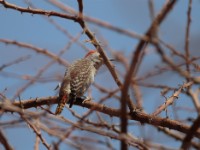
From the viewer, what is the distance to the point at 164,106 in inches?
138

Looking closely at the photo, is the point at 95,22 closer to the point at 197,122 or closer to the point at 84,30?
the point at 197,122

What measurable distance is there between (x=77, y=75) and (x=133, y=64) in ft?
11.9

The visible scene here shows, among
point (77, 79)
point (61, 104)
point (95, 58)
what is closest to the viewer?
point (61, 104)

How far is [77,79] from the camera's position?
5.10 meters

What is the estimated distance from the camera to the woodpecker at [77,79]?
462 cm

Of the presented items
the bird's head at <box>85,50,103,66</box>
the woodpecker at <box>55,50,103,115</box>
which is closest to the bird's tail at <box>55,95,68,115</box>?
the woodpecker at <box>55,50,103,115</box>

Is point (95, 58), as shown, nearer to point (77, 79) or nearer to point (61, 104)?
point (77, 79)

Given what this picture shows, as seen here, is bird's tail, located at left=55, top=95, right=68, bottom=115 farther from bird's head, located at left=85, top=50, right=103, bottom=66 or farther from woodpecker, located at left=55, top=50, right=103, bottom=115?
bird's head, located at left=85, top=50, right=103, bottom=66

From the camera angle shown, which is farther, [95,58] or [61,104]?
[95,58]

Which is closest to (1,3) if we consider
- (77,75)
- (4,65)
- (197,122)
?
(4,65)

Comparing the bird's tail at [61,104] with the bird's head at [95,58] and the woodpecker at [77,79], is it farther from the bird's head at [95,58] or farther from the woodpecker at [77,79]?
the bird's head at [95,58]

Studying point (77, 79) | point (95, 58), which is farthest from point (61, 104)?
point (95, 58)

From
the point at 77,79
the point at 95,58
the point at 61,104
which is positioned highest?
the point at 95,58

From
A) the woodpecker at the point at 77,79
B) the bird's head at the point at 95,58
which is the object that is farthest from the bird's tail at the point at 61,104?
the bird's head at the point at 95,58
